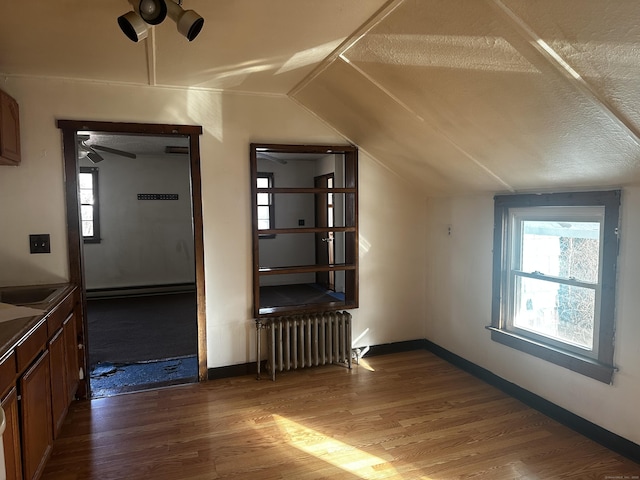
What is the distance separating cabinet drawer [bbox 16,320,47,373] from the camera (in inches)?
72.9

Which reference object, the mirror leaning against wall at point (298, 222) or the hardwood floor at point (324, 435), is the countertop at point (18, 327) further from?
the mirror leaning against wall at point (298, 222)

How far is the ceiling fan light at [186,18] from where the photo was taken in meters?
1.74

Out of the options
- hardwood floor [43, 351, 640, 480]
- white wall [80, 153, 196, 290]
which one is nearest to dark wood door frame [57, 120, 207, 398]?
hardwood floor [43, 351, 640, 480]

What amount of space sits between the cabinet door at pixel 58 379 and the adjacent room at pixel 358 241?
32 mm

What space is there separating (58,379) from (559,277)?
10.8 feet

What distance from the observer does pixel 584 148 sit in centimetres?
Result: 218

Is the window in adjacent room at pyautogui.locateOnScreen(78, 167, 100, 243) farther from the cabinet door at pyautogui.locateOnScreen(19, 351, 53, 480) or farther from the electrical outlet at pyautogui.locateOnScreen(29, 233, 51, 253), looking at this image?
the cabinet door at pyautogui.locateOnScreen(19, 351, 53, 480)

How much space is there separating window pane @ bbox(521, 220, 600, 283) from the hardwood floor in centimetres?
102

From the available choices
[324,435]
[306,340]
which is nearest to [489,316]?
[306,340]

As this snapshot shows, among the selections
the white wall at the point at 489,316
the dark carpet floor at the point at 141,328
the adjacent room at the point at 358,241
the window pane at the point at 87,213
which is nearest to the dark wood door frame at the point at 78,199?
the adjacent room at the point at 358,241

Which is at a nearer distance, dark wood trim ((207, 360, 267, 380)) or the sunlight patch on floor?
the sunlight patch on floor

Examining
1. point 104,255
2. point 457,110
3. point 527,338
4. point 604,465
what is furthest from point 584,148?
point 104,255

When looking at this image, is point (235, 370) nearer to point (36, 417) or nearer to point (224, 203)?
point (224, 203)

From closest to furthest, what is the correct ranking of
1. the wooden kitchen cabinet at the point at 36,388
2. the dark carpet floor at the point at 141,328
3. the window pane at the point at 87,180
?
the wooden kitchen cabinet at the point at 36,388
the dark carpet floor at the point at 141,328
the window pane at the point at 87,180
